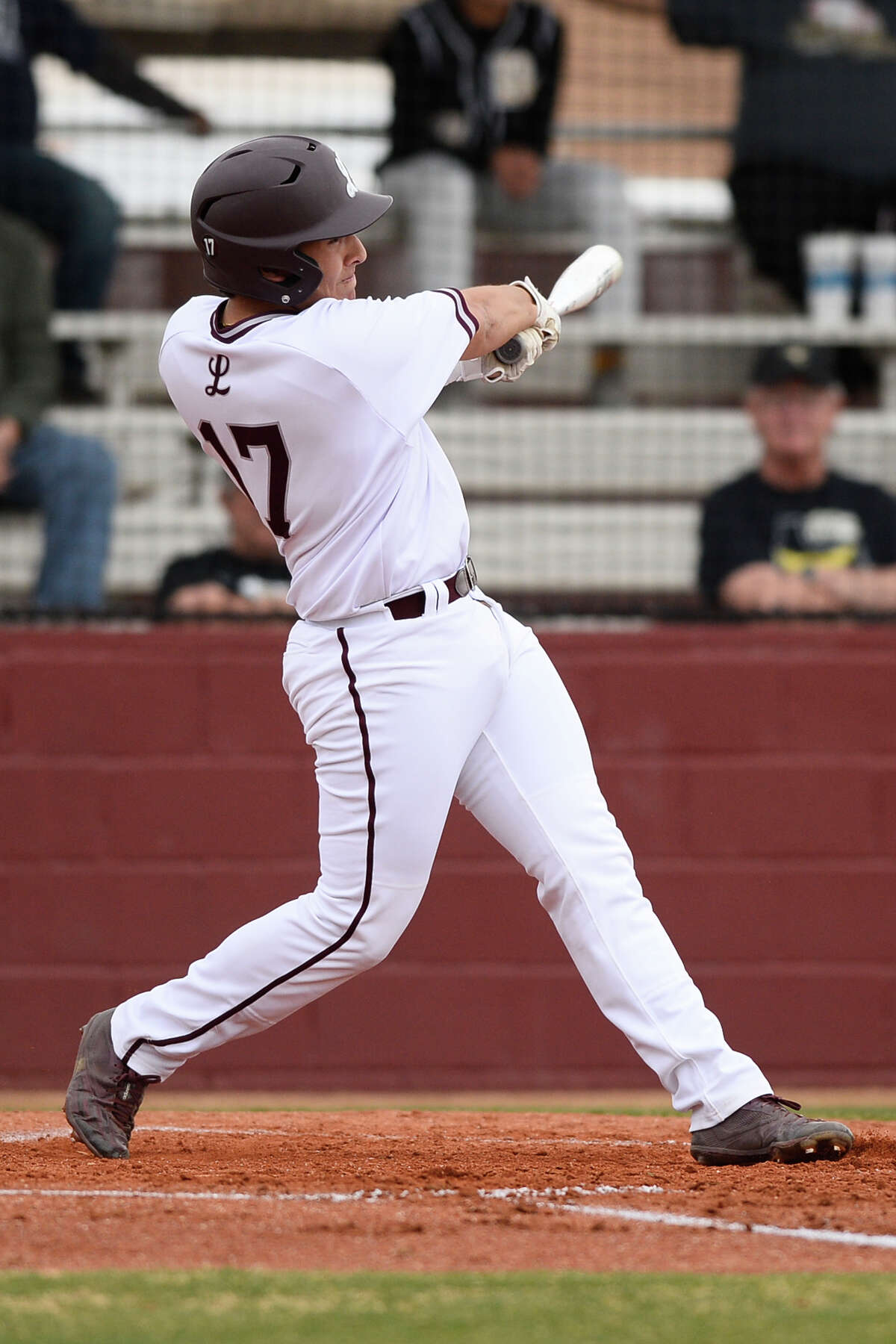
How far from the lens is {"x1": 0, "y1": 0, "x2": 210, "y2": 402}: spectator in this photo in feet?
20.9

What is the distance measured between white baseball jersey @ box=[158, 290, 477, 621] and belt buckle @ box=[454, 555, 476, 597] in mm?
17

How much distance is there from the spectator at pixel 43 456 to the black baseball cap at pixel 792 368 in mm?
2198

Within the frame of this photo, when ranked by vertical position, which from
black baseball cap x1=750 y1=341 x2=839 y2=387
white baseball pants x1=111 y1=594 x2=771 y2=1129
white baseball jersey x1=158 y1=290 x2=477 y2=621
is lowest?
white baseball pants x1=111 y1=594 x2=771 y2=1129

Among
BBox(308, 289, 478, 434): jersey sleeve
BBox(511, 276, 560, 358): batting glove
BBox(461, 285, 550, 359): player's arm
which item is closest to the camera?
BBox(308, 289, 478, 434): jersey sleeve

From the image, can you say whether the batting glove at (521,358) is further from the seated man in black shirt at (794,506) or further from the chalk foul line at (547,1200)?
the seated man in black shirt at (794,506)

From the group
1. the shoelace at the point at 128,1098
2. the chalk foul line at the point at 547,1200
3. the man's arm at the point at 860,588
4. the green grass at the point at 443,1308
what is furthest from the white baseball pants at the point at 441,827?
the man's arm at the point at 860,588

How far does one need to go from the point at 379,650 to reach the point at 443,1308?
1192mm

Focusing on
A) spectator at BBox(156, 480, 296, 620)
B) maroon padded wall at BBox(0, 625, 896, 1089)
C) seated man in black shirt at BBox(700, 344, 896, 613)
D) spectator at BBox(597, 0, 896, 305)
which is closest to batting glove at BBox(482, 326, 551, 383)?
maroon padded wall at BBox(0, 625, 896, 1089)

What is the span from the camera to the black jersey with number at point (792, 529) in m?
5.72

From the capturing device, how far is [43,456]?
588cm

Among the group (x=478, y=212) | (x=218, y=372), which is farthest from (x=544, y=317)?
(x=478, y=212)

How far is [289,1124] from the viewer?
4.09 metres

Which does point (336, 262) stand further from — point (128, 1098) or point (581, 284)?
point (128, 1098)

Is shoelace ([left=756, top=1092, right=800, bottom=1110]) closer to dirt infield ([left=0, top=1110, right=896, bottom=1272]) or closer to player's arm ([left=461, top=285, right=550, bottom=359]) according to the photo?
dirt infield ([left=0, top=1110, right=896, bottom=1272])
